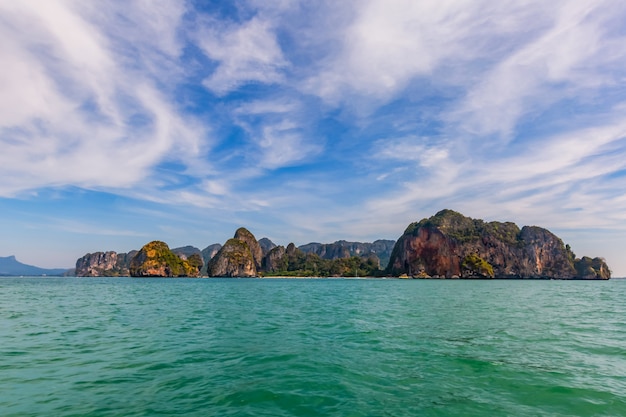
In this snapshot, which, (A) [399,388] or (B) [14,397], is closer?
(B) [14,397]

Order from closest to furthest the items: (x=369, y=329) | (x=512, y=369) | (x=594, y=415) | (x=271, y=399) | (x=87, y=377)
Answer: (x=594, y=415) < (x=271, y=399) < (x=87, y=377) < (x=512, y=369) < (x=369, y=329)

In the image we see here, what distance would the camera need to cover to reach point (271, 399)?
40.1 feet

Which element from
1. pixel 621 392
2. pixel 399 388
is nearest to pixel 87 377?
pixel 399 388

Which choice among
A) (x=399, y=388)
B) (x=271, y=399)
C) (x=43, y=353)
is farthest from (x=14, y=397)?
(x=399, y=388)

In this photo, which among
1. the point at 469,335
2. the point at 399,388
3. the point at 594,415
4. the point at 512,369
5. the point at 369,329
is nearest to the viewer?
the point at 594,415

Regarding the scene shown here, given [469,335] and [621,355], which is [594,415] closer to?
[621,355]

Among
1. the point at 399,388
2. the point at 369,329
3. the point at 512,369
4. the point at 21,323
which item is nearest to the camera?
the point at 399,388

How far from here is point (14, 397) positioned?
12297 millimetres

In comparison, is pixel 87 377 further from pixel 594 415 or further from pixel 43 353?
pixel 594 415

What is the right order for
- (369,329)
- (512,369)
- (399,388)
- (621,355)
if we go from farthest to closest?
(369,329) < (621,355) < (512,369) < (399,388)

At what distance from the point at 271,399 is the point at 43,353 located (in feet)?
47.5

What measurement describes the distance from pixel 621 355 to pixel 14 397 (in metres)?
27.7

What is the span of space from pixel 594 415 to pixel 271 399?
34.1ft

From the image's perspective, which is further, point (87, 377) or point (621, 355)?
point (621, 355)
